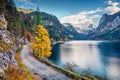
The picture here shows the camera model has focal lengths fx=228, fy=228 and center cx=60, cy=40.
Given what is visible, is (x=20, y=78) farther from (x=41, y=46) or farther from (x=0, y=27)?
(x=41, y=46)

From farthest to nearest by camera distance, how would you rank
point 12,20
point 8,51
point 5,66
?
point 12,20
point 8,51
point 5,66

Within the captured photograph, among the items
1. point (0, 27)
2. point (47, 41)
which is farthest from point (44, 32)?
point (0, 27)

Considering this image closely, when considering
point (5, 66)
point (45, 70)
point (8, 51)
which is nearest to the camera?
point (5, 66)

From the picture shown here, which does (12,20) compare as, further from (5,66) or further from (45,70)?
(5,66)

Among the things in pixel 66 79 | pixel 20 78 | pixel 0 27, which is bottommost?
pixel 66 79

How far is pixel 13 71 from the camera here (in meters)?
33.6

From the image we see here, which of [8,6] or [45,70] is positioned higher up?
[8,6]

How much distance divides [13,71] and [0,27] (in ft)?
37.4

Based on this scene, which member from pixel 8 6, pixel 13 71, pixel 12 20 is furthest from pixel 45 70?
pixel 8 6

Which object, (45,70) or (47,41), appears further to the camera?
(47,41)

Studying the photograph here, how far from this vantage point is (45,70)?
5778cm

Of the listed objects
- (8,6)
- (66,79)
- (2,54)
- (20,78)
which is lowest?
(66,79)

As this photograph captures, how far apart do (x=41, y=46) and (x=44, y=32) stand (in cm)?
536

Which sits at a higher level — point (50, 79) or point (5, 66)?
point (5, 66)
